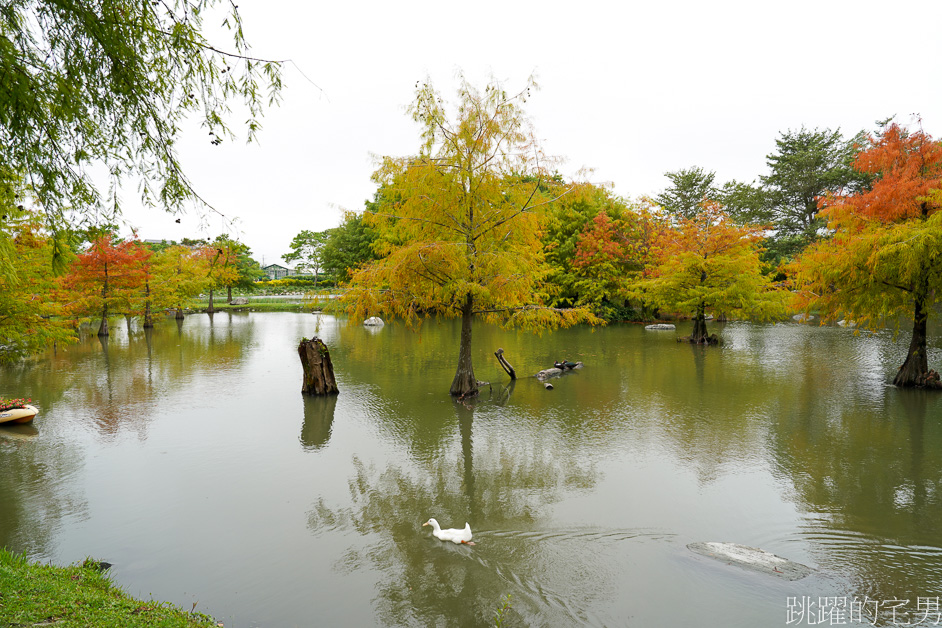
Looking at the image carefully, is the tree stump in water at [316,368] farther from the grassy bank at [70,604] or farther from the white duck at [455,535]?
the grassy bank at [70,604]

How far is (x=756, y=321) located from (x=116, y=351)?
35662 millimetres

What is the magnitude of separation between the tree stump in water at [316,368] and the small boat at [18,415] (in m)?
5.46

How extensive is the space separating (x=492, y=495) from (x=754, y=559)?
331 cm

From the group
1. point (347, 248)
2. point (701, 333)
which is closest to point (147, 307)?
point (347, 248)

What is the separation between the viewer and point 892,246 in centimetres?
1108

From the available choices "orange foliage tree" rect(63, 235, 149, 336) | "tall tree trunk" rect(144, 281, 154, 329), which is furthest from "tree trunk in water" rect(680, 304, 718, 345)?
"tall tree trunk" rect(144, 281, 154, 329)

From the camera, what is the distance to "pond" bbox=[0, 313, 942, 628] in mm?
4883

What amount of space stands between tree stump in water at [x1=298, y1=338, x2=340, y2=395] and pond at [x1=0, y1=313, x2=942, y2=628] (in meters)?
0.46

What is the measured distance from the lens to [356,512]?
6668 mm

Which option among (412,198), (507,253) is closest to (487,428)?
(507,253)

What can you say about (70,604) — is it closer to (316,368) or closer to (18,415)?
(18,415)

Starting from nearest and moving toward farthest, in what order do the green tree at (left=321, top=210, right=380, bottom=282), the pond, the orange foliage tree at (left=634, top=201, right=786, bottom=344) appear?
1. the pond
2. the orange foliage tree at (left=634, top=201, right=786, bottom=344)
3. the green tree at (left=321, top=210, right=380, bottom=282)

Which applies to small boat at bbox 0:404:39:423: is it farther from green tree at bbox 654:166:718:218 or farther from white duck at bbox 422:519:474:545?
green tree at bbox 654:166:718:218

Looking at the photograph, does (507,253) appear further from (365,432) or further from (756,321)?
(756,321)
